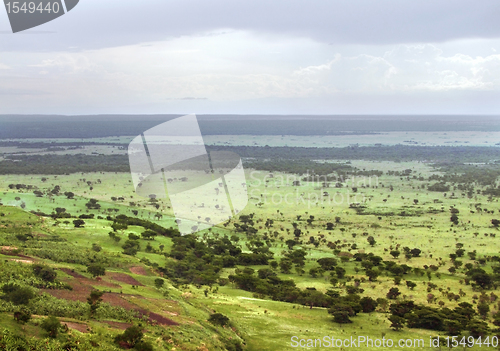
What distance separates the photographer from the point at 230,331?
108 feet

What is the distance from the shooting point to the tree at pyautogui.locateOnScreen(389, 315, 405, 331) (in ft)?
121

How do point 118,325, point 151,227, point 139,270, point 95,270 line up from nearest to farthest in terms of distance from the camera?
1. point 118,325
2. point 95,270
3. point 139,270
4. point 151,227

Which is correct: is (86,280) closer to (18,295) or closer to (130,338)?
(18,295)

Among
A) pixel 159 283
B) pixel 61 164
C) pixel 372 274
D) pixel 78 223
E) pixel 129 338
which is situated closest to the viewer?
pixel 129 338

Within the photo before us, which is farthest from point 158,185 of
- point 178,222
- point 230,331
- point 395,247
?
point 230,331

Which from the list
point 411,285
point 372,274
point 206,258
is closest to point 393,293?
point 411,285

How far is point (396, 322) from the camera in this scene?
3688cm

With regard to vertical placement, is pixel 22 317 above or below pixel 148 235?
above

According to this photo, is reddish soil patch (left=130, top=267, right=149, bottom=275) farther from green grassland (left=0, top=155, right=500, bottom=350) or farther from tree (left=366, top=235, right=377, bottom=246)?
tree (left=366, top=235, right=377, bottom=246)

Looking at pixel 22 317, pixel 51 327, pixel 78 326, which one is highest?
pixel 22 317

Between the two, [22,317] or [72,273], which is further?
[72,273]

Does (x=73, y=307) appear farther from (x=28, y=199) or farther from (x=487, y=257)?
(x=28, y=199)

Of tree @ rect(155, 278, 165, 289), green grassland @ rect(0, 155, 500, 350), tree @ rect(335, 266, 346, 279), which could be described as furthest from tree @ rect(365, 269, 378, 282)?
tree @ rect(155, 278, 165, 289)

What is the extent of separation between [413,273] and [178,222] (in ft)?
151
